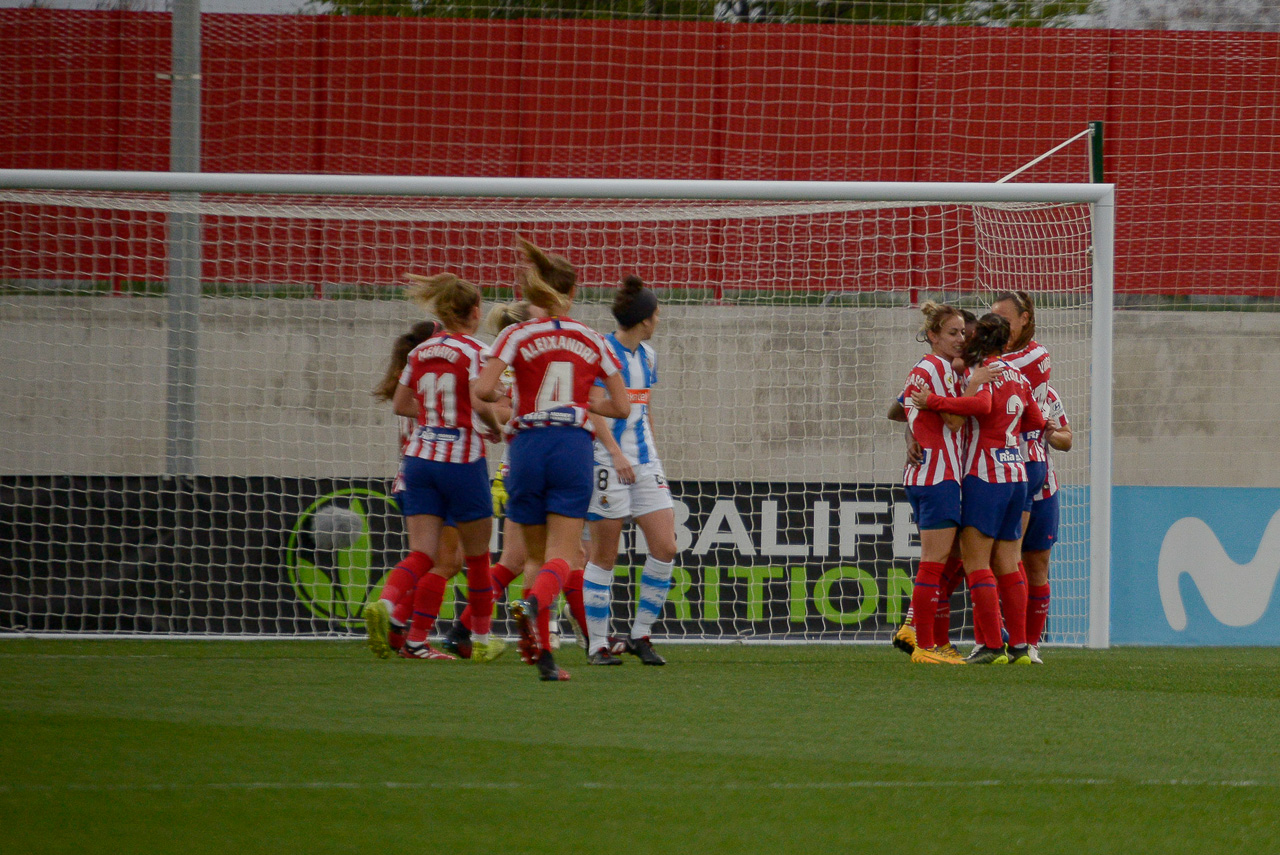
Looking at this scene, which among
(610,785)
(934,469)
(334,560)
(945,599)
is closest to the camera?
(610,785)

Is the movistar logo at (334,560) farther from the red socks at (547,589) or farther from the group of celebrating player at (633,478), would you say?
the red socks at (547,589)

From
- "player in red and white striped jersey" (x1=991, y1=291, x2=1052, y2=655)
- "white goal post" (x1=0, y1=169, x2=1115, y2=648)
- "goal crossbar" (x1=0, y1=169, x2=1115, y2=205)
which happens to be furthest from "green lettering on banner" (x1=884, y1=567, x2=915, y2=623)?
"goal crossbar" (x1=0, y1=169, x2=1115, y2=205)

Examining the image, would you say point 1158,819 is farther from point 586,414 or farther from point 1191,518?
point 1191,518

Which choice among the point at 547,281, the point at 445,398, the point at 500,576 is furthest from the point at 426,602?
the point at 547,281

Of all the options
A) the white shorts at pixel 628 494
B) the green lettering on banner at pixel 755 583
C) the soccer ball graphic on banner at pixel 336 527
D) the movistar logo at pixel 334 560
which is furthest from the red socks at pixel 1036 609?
the soccer ball graphic on banner at pixel 336 527

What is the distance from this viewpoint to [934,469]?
242 inches

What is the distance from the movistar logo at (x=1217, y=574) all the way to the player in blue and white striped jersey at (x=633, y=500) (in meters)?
3.65

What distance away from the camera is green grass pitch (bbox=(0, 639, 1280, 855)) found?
2.61m

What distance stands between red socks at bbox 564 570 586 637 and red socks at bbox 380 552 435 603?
23.8 inches

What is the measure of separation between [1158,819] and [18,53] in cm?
1303

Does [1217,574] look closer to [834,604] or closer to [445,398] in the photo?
[834,604]

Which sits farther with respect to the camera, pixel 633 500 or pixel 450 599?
pixel 450 599

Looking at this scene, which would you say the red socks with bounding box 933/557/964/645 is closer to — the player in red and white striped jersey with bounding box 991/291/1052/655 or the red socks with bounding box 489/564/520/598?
the player in red and white striped jersey with bounding box 991/291/1052/655

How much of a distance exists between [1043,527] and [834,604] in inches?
62.2
